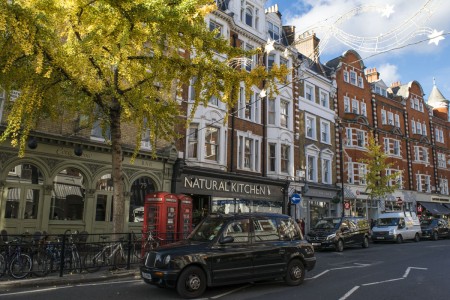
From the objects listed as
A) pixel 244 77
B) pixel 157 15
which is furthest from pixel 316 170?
pixel 157 15

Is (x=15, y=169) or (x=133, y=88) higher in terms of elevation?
(x=133, y=88)

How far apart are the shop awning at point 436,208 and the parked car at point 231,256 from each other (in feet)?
122

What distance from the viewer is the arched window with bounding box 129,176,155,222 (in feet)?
61.1

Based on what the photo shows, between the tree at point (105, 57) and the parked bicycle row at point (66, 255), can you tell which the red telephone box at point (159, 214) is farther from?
the tree at point (105, 57)

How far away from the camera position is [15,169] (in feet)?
48.6

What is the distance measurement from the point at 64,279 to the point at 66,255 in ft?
3.55

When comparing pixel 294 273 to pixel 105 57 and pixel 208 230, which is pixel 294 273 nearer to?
pixel 208 230

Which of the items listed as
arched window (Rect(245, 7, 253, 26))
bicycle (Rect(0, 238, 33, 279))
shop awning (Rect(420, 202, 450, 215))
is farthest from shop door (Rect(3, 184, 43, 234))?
shop awning (Rect(420, 202, 450, 215))

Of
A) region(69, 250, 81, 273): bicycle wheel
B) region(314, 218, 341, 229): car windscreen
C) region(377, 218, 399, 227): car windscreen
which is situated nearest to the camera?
region(69, 250, 81, 273): bicycle wheel

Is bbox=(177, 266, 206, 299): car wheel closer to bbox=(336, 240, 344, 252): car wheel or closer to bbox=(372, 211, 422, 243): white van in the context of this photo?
bbox=(336, 240, 344, 252): car wheel

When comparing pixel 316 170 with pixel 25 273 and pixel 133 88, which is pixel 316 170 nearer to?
pixel 133 88

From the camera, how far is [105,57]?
37.0 ft

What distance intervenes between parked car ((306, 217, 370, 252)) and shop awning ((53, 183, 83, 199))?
37.8 ft

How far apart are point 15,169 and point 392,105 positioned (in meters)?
37.3
